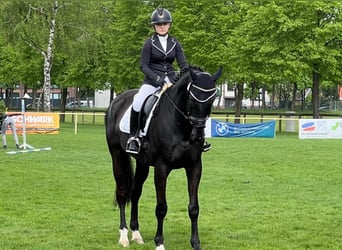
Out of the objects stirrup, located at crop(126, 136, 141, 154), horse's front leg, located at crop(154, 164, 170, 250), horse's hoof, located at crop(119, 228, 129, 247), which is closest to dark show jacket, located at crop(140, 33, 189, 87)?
stirrup, located at crop(126, 136, 141, 154)

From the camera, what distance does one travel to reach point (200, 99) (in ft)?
22.2

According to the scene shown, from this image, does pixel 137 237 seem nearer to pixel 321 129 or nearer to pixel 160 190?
pixel 160 190

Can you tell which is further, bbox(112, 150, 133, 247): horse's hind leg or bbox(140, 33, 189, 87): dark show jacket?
bbox(112, 150, 133, 247): horse's hind leg

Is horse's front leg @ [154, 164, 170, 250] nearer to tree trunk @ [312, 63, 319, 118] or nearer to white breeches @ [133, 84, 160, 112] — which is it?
white breeches @ [133, 84, 160, 112]

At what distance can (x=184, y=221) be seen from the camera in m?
9.56

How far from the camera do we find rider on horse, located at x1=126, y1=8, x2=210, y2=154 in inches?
305

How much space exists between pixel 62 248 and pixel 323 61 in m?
33.7

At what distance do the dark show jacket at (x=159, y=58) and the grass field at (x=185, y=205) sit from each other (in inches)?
90.1

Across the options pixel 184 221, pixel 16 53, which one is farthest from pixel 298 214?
pixel 16 53

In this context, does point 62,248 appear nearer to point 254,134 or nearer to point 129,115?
point 129,115

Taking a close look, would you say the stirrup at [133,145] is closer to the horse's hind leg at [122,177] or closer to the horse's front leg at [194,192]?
the horse's front leg at [194,192]

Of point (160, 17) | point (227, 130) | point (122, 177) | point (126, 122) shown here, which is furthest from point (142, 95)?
point (227, 130)

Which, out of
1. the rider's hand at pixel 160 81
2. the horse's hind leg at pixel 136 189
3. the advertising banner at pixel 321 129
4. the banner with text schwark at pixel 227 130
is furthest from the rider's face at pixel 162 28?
the advertising banner at pixel 321 129

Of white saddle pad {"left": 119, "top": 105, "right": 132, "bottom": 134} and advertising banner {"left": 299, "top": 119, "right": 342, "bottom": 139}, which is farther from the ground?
→ white saddle pad {"left": 119, "top": 105, "right": 132, "bottom": 134}
